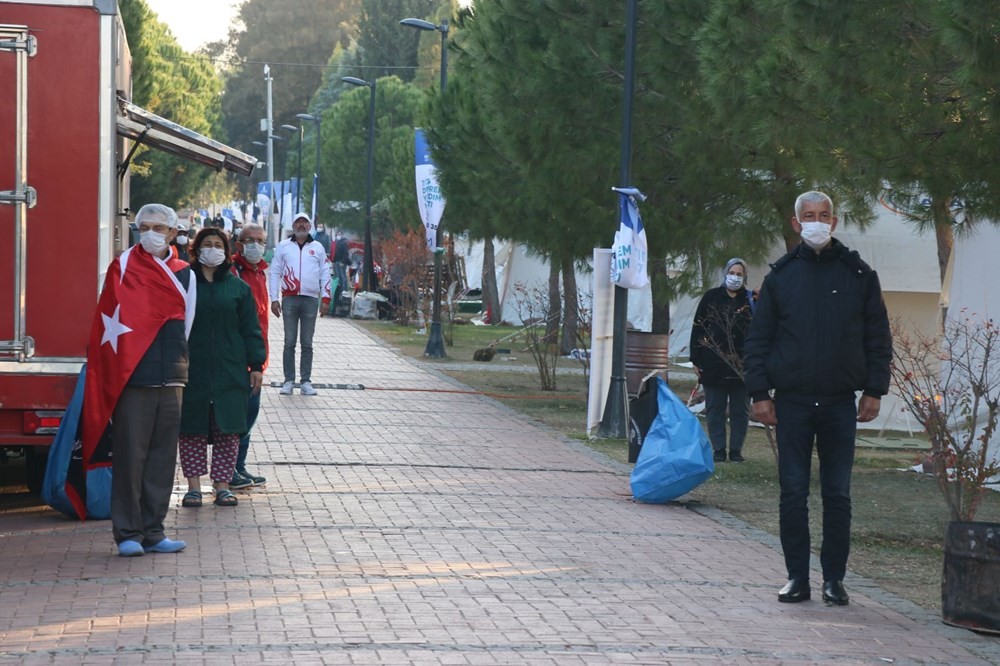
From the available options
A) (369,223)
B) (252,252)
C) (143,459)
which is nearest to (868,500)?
(252,252)

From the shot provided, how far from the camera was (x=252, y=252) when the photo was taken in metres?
10.8

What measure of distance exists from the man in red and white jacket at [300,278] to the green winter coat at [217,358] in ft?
21.0

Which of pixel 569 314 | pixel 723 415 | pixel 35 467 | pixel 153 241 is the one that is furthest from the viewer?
pixel 569 314

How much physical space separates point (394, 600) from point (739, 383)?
6.83 meters

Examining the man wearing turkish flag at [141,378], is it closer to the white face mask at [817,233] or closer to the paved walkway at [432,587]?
the paved walkway at [432,587]

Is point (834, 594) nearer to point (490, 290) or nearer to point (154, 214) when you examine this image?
point (154, 214)

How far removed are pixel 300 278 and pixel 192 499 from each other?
22.5 ft

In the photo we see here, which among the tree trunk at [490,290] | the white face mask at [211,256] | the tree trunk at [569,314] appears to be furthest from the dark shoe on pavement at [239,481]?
the tree trunk at [490,290]

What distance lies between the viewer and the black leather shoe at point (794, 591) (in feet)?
24.7

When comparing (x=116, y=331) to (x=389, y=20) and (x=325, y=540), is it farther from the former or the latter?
(x=389, y=20)

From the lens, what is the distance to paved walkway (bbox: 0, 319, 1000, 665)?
636 cm

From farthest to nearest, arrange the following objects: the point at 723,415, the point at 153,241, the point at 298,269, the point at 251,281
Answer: the point at 298,269 < the point at 723,415 < the point at 251,281 < the point at 153,241

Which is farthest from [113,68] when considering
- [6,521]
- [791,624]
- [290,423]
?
[290,423]

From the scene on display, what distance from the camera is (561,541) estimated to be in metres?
9.03
